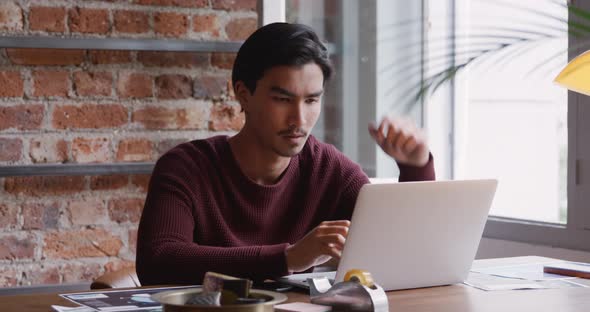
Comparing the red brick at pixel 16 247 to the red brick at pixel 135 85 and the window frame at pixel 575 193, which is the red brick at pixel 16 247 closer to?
the red brick at pixel 135 85

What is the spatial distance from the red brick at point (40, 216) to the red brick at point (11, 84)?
323 millimetres

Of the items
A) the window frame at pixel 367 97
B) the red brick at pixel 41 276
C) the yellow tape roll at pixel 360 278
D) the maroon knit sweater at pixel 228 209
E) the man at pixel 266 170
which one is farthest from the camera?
the window frame at pixel 367 97

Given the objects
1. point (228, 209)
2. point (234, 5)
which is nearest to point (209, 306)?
point (228, 209)

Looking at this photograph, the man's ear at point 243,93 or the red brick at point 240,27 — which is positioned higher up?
the red brick at point 240,27

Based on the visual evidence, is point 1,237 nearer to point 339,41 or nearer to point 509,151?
point 339,41

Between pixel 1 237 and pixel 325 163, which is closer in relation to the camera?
pixel 325 163

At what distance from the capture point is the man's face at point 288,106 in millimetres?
2199

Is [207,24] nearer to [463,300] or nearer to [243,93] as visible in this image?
[243,93]

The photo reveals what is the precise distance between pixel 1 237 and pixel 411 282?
140 centimetres

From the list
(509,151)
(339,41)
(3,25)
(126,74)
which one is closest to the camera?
(3,25)

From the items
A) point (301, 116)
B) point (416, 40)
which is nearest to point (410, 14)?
point (416, 40)

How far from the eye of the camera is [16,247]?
107 inches

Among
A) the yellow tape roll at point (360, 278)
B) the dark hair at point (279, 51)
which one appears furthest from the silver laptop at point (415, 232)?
the dark hair at point (279, 51)

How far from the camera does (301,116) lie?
2188 millimetres
